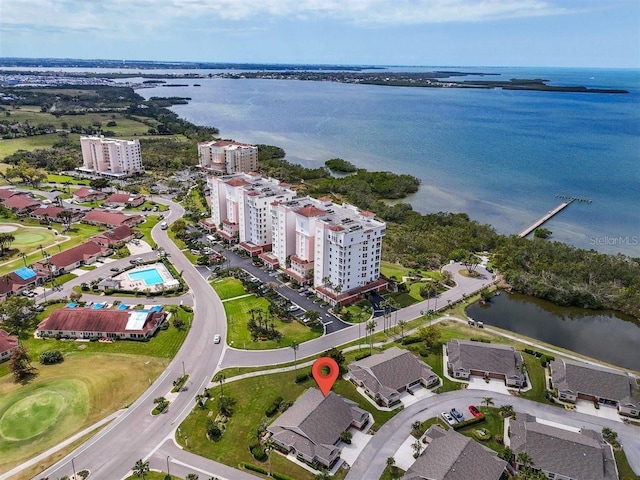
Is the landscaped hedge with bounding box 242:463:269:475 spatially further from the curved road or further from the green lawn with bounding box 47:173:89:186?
the green lawn with bounding box 47:173:89:186

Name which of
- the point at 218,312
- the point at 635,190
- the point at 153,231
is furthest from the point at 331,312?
the point at 635,190

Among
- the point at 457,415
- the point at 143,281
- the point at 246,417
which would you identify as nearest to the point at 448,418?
the point at 457,415

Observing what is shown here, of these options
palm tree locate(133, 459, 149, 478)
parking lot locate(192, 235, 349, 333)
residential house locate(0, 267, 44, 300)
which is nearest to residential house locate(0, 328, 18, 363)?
residential house locate(0, 267, 44, 300)

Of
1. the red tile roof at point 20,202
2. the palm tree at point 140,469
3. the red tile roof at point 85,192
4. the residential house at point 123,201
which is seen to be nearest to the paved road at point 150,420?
the palm tree at point 140,469

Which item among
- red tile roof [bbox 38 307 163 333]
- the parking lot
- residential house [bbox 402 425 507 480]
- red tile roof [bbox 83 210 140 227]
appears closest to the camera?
residential house [bbox 402 425 507 480]

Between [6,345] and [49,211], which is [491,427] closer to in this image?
[6,345]

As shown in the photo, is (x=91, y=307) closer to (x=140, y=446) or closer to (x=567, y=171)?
(x=140, y=446)
